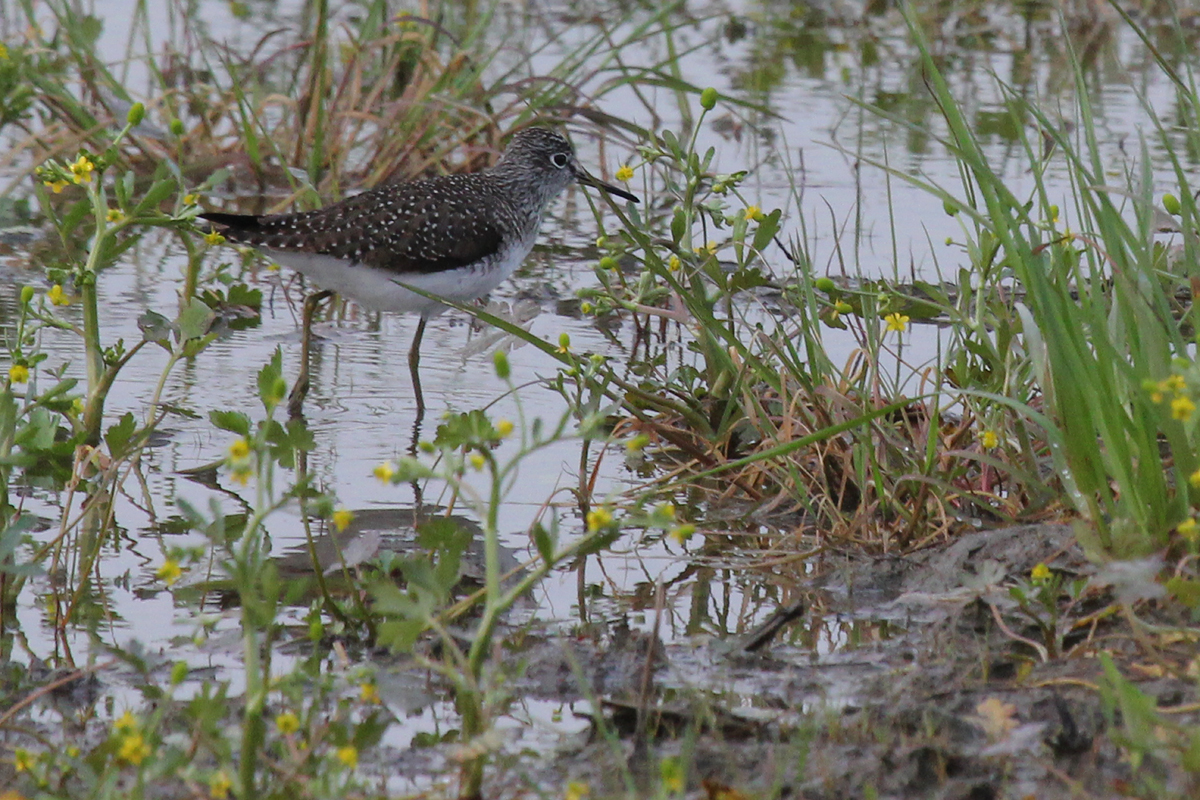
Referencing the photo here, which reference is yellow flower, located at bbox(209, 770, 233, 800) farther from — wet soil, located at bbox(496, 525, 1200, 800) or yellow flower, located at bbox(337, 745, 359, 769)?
wet soil, located at bbox(496, 525, 1200, 800)

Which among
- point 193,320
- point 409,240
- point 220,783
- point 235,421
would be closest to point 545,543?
point 220,783

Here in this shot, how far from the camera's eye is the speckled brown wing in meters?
5.87

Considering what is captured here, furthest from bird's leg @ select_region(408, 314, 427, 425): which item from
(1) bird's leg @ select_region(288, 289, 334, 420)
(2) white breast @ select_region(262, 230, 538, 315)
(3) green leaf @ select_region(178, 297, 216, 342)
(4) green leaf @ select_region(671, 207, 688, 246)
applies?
(3) green leaf @ select_region(178, 297, 216, 342)

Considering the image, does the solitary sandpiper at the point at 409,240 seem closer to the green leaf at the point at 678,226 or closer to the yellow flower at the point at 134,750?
the green leaf at the point at 678,226

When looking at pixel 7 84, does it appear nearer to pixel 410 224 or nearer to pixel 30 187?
pixel 30 187

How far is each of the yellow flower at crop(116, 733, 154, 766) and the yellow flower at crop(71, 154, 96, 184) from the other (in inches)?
79.7

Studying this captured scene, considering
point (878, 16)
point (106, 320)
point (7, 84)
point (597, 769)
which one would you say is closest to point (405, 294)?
point (106, 320)

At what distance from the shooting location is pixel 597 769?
303 centimetres

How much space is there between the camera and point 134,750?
8.59ft

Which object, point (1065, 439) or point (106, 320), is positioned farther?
point (106, 320)

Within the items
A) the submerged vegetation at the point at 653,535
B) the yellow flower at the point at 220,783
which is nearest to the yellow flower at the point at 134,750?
the submerged vegetation at the point at 653,535

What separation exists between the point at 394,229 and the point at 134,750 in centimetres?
370

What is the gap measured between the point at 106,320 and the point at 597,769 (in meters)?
4.03

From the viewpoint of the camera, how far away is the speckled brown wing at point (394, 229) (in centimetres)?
587
